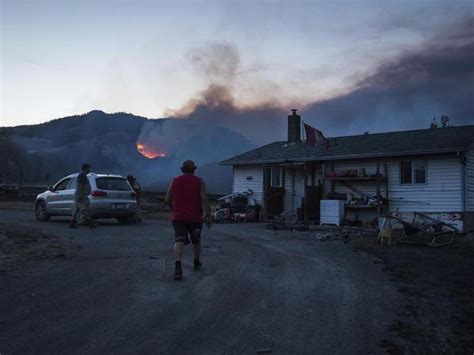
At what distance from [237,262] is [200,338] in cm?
437

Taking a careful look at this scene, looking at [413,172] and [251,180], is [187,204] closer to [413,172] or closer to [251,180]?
[413,172]

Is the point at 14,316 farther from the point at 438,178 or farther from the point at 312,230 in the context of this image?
the point at 438,178

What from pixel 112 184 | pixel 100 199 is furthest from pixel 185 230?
pixel 112 184

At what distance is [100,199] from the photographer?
1525cm

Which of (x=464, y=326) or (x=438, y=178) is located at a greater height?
(x=438, y=178)

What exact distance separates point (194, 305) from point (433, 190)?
595 inches

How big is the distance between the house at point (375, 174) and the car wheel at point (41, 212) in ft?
30.6

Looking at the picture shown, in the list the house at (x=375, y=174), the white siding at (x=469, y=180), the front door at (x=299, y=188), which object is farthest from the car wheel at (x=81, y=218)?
the white siding at (x=469, y=180)

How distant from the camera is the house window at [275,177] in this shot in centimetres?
2383

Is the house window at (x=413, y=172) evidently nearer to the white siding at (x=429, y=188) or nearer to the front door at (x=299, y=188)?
the white siding at (x=429, y=188)

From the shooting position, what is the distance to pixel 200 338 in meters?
4.55

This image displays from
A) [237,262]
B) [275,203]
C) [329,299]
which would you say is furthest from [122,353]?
[275,203]

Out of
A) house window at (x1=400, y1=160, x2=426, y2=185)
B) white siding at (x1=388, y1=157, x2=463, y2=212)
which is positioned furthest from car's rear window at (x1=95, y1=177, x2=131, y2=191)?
house window at (x1=400, y1=160, x2=426, y2=185)

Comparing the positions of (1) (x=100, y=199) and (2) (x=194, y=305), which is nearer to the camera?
(2) (x=194, y=305)
